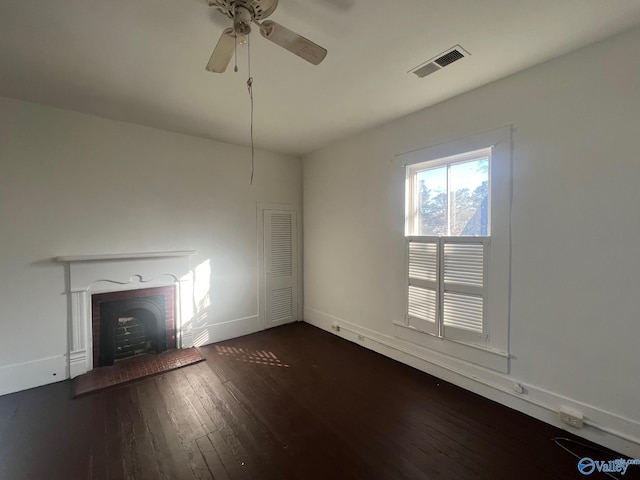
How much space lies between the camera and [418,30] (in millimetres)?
1767

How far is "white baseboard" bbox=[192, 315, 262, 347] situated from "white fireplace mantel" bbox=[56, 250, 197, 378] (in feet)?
0.42

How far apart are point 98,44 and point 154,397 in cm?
290

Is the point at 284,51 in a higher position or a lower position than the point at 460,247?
higher

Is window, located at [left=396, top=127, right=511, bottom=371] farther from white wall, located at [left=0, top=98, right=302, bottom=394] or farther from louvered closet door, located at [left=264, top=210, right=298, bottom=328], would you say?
white wall, located at [left=0, top=98, right=302, bottom=394]

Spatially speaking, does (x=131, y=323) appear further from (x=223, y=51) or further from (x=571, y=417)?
(x=571, y=417)

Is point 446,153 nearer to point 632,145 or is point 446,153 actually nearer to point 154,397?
point 632,145

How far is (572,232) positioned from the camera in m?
2.01

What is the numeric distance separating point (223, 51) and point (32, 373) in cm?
352

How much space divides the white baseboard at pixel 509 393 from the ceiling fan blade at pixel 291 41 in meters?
2.87

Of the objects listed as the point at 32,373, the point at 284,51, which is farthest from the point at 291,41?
the point at 32,373

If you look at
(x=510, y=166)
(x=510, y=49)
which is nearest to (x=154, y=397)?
(x=510, y=166)

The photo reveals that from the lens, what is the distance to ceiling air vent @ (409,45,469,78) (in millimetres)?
1969

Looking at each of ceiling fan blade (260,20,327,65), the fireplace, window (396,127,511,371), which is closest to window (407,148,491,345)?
window (396,127,511,371)

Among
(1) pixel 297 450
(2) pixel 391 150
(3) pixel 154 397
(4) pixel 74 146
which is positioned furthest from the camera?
(2) pixel 391 150
